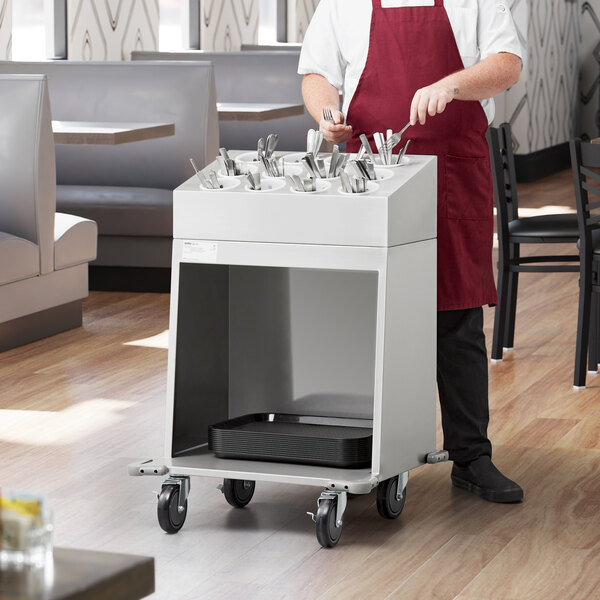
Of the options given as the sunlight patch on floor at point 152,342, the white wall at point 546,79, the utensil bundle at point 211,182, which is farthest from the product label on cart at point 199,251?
the white wall at point 546,79

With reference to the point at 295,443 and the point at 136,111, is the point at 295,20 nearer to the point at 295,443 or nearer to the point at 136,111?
the point at 136,111

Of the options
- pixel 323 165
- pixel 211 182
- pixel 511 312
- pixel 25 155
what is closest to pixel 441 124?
pixel 323 165

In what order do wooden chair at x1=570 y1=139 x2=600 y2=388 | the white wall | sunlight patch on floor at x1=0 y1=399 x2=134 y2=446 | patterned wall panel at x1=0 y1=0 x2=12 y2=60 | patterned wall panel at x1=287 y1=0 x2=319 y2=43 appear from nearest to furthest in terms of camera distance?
sunlight patch on floor at x1=0 y1=399 x2=134 y2=446 < wooden chair at x1=570 y1=139 x2=600 y2=388 < patterned wall panel at x1=0 y1=0 x2=12 y2=60 < the white wall < patterned wall panel at x1=287 y1=0 x2=319 y2=43

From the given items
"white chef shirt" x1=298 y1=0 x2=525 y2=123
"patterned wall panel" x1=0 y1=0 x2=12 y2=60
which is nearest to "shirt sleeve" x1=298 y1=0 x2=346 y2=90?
"white chef shirt" x1=298 y1=0 x2=525 y2=123

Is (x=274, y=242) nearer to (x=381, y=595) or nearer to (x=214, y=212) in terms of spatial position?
(x=214, y=212)

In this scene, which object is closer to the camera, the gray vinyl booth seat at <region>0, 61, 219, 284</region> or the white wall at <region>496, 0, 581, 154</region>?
the gray vinyl booth seat at <region>0, 61, 219, 284</region>

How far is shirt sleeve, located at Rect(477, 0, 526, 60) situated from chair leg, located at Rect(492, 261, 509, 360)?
1735 mm

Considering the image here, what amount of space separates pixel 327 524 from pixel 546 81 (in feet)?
31.6

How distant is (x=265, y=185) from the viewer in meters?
2.67

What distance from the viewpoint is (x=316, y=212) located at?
2.53 m

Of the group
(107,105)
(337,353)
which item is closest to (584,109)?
(107,105)

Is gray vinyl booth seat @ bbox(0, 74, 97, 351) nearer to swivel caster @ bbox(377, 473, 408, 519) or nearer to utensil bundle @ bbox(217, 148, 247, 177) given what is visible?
utensil bundle @ bbox(217, 148, 247, 177)

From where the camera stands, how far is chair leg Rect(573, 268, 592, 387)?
4.01 meters

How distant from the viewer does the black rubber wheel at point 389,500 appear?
2.70m
